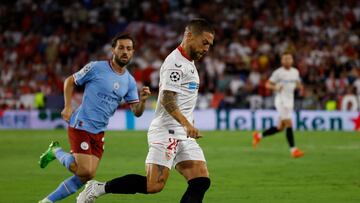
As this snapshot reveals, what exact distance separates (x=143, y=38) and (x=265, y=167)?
53.9 ft

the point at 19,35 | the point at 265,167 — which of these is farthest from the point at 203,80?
the point at 265,167

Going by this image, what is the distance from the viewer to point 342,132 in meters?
23.6

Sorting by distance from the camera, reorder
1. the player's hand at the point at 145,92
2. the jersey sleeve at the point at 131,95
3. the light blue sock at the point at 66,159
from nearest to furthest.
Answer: the player's hand at the point at 145,92, the light blue sock at the point at 66,159, the jersey sleeve at the point at 131,95

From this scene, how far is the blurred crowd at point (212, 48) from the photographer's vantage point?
85.5ft

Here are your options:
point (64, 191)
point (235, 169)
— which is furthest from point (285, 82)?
point (64, 191)

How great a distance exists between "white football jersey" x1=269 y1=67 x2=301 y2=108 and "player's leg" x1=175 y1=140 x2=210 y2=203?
9821 millimetres

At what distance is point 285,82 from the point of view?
58.1ft

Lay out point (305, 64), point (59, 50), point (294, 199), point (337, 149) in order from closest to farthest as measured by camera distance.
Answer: point (294, 199) → point (337, 149) → point (305, 64) → point (59, 50)

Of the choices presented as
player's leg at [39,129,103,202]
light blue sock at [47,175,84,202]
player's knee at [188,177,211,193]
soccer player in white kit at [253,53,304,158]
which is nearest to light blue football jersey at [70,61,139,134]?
player's leg at [39,129,103,202]

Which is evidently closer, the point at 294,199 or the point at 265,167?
the point at 294,199

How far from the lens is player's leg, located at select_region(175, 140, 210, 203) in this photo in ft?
Result: 25.4

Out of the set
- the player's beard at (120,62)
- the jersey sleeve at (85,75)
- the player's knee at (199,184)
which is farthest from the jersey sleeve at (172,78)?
the jersey sleeve at (85,75)

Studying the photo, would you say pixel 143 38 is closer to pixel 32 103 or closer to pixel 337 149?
pixel 32 103

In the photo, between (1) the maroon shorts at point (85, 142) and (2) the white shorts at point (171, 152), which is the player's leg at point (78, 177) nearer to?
(1) the maroon shorts at point (85, 142)
